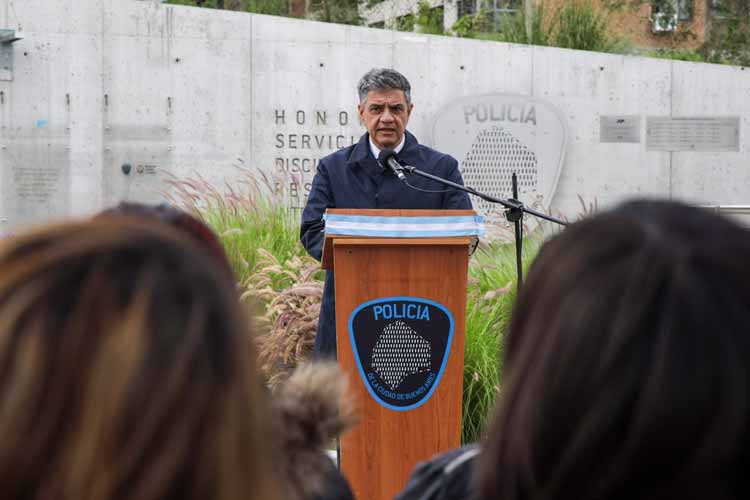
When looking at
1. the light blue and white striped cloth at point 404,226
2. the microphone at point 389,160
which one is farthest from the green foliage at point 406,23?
the light blue and white striped cloth at point 404,226

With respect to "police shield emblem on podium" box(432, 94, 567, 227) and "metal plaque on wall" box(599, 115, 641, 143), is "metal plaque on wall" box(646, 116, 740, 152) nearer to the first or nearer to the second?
"metal plaque on wall" box(599, 115, 641, 143)

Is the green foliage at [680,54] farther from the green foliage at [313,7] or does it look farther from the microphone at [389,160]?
the microphone at [389,160]

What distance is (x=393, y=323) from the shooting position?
12.4 ft

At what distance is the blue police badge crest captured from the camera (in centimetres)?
376

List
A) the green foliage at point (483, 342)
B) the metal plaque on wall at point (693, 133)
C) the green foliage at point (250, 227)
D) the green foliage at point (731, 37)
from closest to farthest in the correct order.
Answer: the green foliage at point (483, 342) < the green foliage at point (250, 227) < the metal plaque on wall at point (693, 133) < the green foliage at point (731, 37)

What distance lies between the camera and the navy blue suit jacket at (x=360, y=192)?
170 inches

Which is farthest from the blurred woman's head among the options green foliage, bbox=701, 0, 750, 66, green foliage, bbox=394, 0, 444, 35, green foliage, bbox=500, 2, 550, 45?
green foliage, bbox=701, 0, 750, 66

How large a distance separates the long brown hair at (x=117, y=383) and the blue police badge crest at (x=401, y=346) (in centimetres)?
279

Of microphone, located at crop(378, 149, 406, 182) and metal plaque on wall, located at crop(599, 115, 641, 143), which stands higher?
metal plaque on wall, located at crop(599, 115, 641, 143)

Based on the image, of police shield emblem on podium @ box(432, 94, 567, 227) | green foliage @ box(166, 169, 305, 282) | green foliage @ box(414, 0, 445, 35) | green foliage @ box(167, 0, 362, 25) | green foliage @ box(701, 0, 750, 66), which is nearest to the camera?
green foliage @ box(166, 169, 305, 282)

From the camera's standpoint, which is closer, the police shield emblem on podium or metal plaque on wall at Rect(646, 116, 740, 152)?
the police shield emblem on podium

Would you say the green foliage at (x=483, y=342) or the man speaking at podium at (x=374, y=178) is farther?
the green foliage at (x=483, y=342)

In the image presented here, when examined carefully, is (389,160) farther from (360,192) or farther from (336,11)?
(336,11)

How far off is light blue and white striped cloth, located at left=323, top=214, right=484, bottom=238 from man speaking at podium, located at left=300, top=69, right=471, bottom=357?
0.52m
